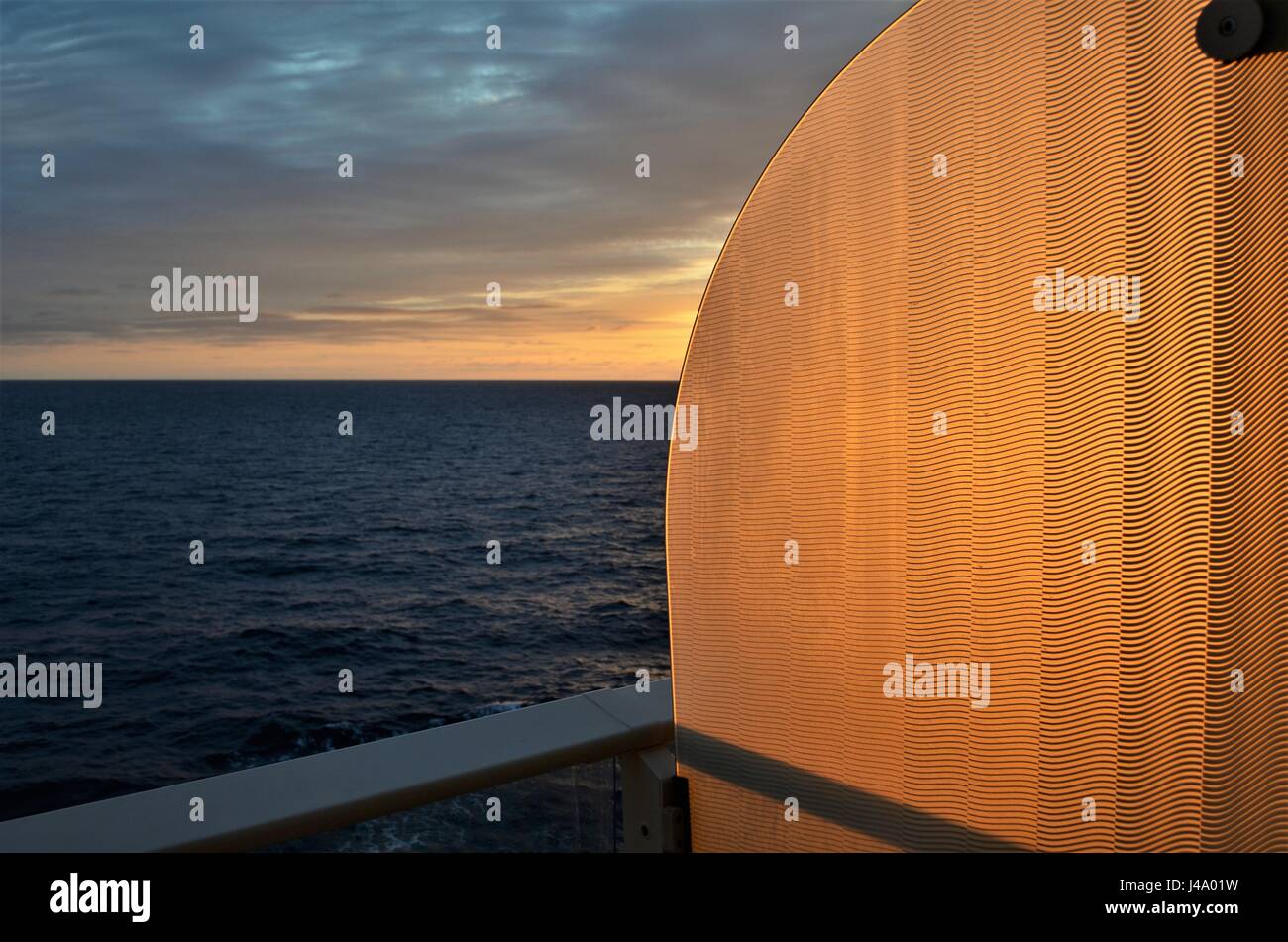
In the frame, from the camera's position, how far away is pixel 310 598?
101ft

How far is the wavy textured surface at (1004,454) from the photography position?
1.10m

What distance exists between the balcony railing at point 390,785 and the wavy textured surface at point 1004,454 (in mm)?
162

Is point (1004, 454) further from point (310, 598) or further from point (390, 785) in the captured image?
point (310, 598)

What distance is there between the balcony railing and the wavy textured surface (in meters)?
0.16

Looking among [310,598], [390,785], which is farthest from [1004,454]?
[310,598]

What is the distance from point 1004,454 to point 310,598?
32.3 m

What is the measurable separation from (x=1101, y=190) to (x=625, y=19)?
6.67 m

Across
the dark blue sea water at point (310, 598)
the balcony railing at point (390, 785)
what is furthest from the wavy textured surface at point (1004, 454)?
the dark blue sea water at point (310, 598)

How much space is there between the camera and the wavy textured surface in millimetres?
1097

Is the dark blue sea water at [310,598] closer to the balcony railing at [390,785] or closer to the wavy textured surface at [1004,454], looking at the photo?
the balcony railing at [390,785]

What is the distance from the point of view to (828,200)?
166 cm

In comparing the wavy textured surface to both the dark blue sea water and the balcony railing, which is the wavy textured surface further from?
the dark blue sea water

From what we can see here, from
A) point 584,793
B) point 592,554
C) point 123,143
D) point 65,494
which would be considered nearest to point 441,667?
point 592,554
